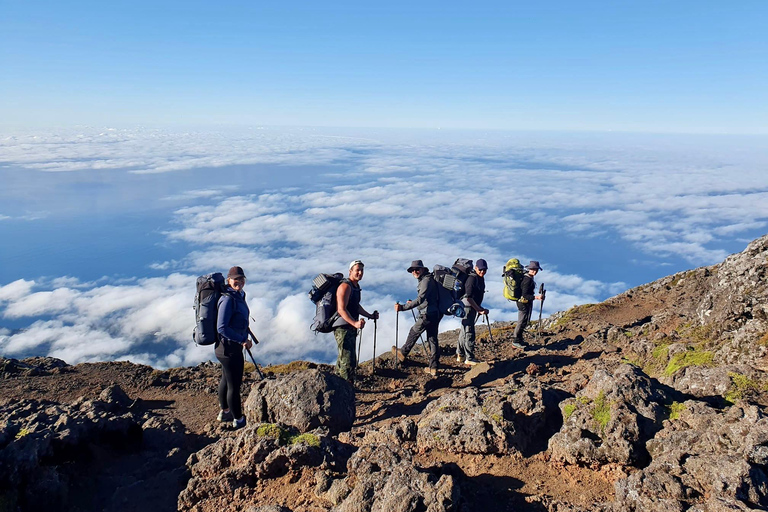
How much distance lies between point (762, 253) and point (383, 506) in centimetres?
977

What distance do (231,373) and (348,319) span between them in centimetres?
244

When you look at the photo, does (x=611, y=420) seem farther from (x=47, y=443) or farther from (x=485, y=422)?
(x=47, y=443)

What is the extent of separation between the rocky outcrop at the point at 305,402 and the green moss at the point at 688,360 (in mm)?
5668

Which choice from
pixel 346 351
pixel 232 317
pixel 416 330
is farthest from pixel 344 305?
pixel 416 330

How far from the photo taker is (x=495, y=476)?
4883 mm

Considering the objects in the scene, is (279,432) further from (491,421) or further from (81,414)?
(81,414)

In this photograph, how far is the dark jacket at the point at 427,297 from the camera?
34.7 feet

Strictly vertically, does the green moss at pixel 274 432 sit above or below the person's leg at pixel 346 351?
above

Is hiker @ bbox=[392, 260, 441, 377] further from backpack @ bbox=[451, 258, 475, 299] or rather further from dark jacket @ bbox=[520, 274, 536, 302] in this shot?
Answer: dark jacket @ bbox=[520, 274, 536, 302]

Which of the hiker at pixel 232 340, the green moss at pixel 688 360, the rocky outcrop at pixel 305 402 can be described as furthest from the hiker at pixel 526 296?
the hiker at pixel 232 340

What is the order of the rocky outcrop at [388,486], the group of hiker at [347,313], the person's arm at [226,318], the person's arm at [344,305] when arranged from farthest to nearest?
the person's arm at [344,305] → the group of hiker at [347,313] → the person's arm at [226,318] → the rocky outcrop at [388,486]

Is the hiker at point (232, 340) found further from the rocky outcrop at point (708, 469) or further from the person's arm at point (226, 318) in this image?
the rocky outcrop at point (708, 469)

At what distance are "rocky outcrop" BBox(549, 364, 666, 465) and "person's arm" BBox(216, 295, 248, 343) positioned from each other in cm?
509

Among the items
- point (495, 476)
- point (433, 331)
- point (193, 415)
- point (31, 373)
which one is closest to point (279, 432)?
point (495, 476)
